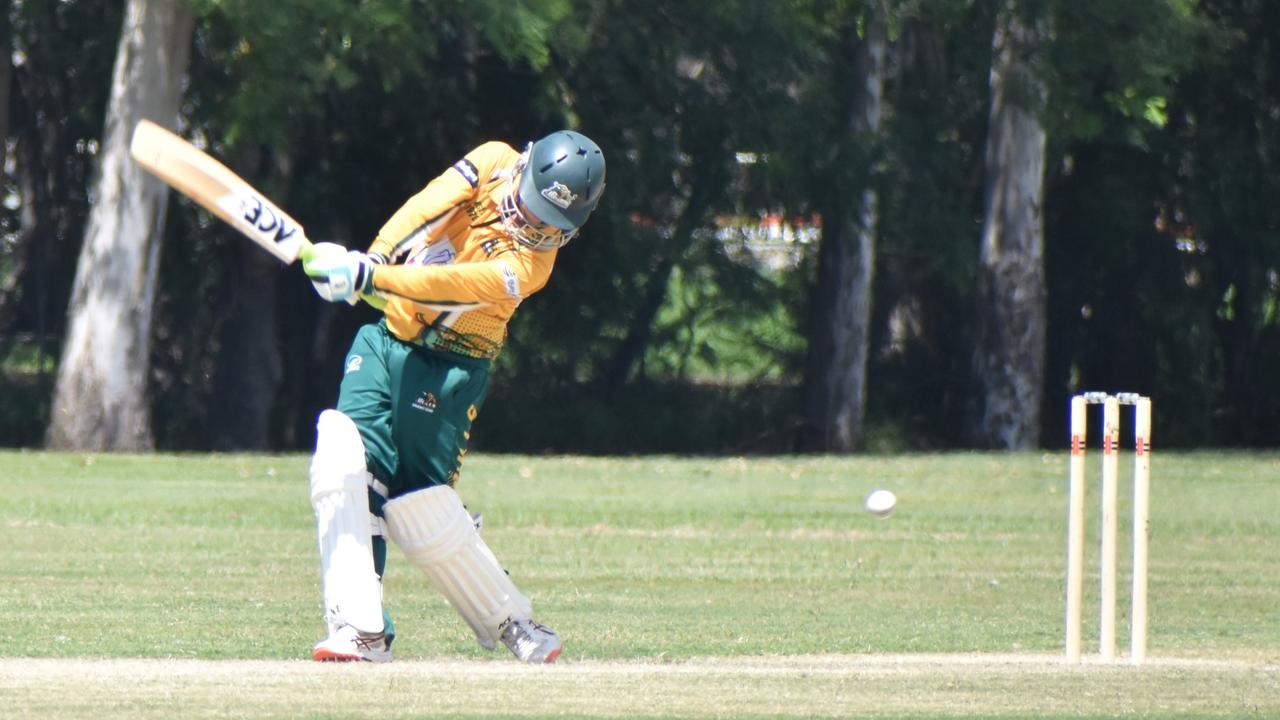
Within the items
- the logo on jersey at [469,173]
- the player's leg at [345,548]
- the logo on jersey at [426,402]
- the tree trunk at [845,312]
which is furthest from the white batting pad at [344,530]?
the tree trunk at [845,312]

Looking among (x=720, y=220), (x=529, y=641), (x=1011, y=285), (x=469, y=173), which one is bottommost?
(x=529, y=641)

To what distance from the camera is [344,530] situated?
791cm

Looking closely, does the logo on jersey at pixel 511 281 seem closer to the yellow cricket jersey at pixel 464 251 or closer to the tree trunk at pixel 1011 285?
the yellow cricket jersey at pixel 464 251

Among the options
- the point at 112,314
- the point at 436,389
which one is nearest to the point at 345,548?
the point at 436,389

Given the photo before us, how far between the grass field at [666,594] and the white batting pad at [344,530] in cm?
23

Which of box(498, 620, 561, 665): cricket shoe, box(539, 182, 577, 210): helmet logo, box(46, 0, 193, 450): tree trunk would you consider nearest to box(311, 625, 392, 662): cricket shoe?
box(498, 620, 561, 665): cricket shoe

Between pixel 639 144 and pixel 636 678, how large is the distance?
18.5 metres

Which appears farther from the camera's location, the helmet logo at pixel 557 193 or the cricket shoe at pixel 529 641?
the cricket shoe at pixel 529 641

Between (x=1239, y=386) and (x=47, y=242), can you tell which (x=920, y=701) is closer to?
(x=47, y=242)

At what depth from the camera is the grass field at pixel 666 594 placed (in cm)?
734

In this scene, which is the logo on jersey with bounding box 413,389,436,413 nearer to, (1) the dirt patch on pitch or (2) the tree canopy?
(1) the dirt patch on pitch

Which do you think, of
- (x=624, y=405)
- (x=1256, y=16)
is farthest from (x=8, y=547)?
(x=1256, y=16)

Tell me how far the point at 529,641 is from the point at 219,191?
6.71 ft

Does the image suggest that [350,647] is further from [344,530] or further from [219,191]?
[219,191]
